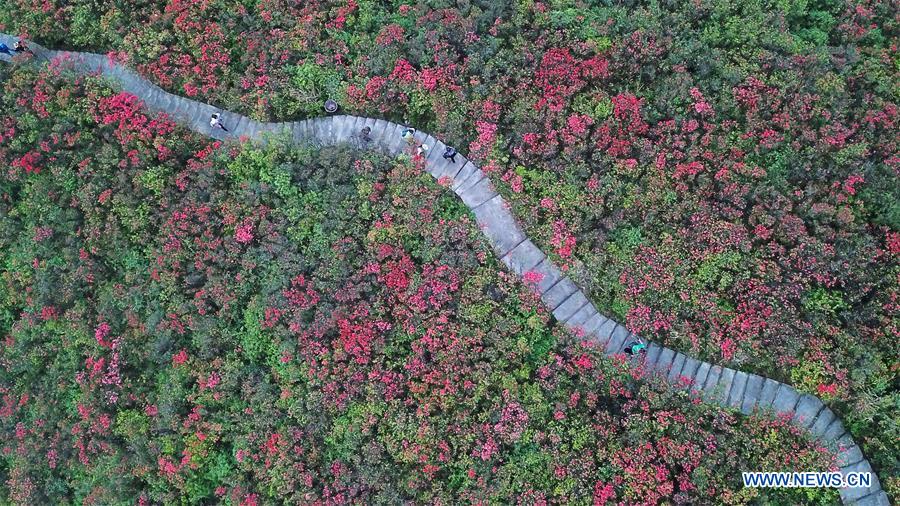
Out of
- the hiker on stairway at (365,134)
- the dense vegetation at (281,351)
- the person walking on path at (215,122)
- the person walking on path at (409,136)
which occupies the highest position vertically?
the person walking on path at (409,136)

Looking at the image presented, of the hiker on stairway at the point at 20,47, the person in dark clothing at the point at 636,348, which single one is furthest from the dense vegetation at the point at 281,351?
the hiker on stairway at the point at 20,47

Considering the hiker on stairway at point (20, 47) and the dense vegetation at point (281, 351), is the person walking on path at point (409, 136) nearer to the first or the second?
the dense vegetation at point (281, 351)

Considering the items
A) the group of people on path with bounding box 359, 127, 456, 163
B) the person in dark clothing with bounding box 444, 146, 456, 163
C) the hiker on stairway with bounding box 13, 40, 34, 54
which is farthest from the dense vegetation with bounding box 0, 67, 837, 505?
the person in dark clothing with bounding box 444, 146, 456, 163

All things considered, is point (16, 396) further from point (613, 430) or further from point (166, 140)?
point (613, 430)

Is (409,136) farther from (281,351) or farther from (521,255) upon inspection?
(281,351)

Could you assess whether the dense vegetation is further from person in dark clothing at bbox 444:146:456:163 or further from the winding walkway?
person in dark clothing at bbox 444:146:456:163

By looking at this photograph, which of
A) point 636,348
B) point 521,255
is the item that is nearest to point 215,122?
point 521,255

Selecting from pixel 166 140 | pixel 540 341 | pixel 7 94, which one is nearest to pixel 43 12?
pixel 7 94
